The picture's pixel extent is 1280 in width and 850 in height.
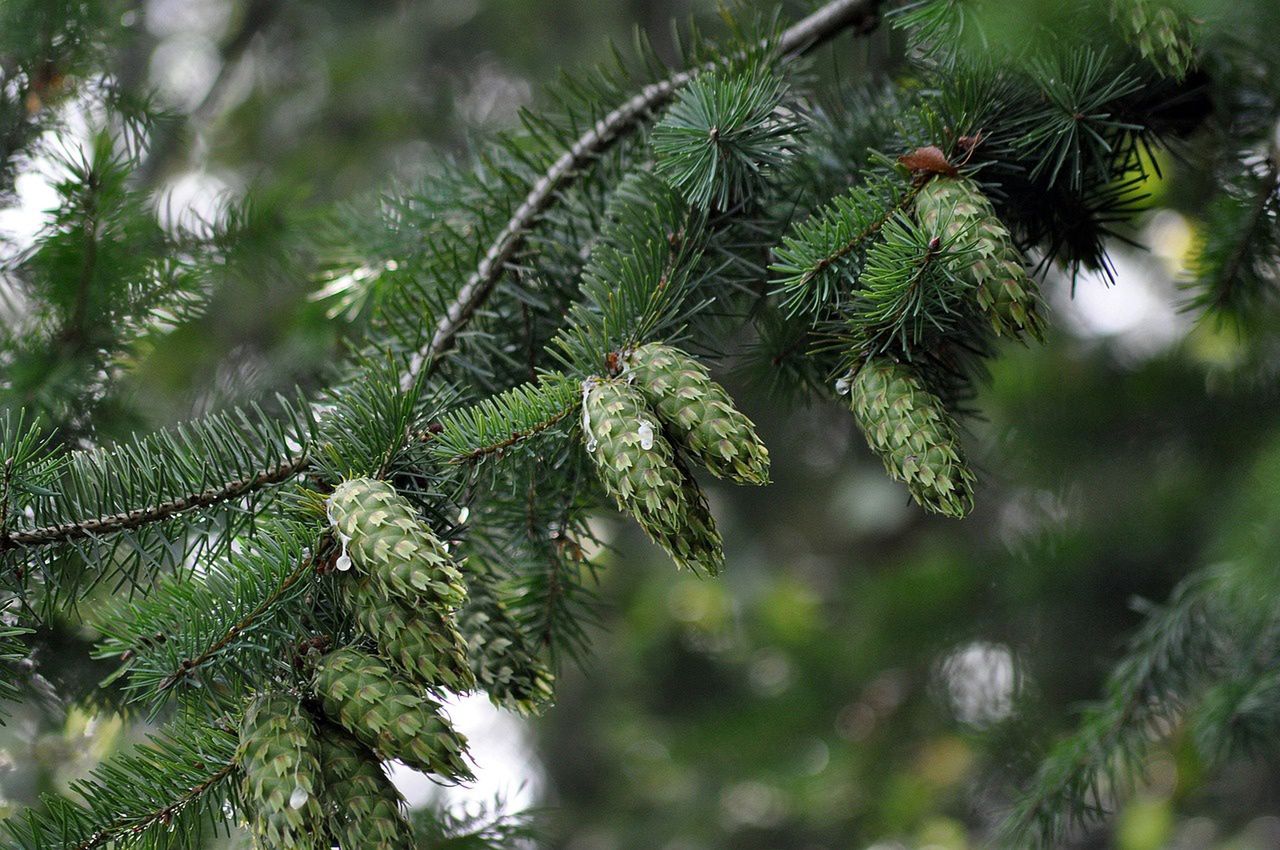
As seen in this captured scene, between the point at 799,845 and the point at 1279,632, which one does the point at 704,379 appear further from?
the point at 799,845

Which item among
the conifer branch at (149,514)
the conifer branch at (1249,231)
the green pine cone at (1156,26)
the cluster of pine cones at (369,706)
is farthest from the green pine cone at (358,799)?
the conifer branch at (1249,231)

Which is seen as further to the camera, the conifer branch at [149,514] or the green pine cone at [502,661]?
the green pine cone at [502,661]

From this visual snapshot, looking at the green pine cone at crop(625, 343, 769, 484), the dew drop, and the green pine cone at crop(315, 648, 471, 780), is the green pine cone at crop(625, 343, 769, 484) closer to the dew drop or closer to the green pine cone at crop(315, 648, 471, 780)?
the dew drop

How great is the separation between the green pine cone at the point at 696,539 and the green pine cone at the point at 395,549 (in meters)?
0.18

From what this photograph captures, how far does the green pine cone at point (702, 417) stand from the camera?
2.72 ft

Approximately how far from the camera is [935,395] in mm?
915

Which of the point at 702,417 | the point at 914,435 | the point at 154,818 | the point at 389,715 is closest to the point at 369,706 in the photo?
the point at 389,715

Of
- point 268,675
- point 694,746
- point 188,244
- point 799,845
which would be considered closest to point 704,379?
point 268,675

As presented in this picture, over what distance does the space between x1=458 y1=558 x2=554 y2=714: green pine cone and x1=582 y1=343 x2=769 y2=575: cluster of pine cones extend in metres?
0.25

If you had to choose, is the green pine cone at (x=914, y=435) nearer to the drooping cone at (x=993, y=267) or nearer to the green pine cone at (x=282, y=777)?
the drooping cone at (x=993, y=267)

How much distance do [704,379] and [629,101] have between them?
534 mm

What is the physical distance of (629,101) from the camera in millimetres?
1239

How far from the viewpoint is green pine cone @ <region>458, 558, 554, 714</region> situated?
1008mm

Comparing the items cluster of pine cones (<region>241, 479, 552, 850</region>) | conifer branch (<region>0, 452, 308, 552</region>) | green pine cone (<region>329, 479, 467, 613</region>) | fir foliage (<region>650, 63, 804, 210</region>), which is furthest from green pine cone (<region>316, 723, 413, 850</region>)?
fir foliage (<region>650, 63, 804, 210</region>)
